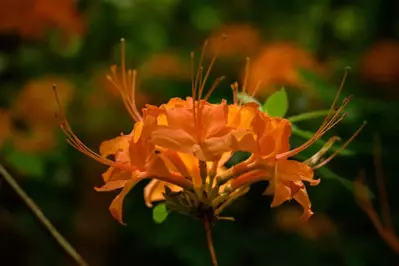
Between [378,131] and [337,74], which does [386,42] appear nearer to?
[337,74]

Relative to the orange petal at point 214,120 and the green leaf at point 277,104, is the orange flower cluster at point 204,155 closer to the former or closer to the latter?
the orange petal at point 214,120

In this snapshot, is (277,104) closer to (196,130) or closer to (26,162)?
(196,130)

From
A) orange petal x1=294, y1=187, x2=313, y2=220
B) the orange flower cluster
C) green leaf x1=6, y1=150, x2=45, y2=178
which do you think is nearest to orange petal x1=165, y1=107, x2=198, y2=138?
the orange flower cluster

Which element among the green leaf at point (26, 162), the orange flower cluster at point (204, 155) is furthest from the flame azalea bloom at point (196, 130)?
the green leaf at point (26, 162)

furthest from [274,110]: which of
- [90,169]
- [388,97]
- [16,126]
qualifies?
[90,169]

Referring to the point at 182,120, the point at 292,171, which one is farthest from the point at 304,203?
the point at 182,120

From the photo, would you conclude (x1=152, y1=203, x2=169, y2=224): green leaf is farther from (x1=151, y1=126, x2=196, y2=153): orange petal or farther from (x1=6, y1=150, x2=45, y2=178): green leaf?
(x1=6, y1=150, x2=45, y2=178): green leaf
